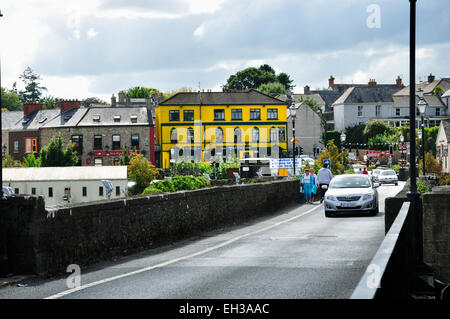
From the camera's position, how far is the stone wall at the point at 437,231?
13.4 m

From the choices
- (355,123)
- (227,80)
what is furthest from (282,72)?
(355,123)

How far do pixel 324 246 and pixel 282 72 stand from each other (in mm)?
148554

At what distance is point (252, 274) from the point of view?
37.0 feet

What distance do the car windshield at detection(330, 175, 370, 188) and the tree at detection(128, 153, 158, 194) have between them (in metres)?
62.4

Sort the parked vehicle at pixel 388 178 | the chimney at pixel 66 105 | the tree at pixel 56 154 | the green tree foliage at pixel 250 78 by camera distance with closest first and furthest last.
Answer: the parked vehicle at pixel 388 178 → the tree at pixel 56 154 → the chimney at pixel 66 105 → the green tree foliage at pixel 250 78

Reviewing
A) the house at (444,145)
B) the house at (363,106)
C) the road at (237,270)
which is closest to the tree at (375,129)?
the house at (363,106)

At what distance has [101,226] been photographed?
1352cm

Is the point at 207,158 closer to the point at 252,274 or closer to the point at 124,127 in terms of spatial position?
the point at 124,127

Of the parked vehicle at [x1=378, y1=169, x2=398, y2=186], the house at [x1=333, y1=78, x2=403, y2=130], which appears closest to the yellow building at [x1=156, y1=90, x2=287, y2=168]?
the house at [x1=333, y1=78, x2=403, y2=130]

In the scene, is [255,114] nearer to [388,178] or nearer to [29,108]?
[29,108]

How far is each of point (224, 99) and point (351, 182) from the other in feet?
264

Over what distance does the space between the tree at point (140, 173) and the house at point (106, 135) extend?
32.4 ft

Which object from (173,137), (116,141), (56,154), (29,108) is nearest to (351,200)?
(56,154)

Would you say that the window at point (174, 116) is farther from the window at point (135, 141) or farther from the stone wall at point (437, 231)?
the stone wall at point (437, 231)
